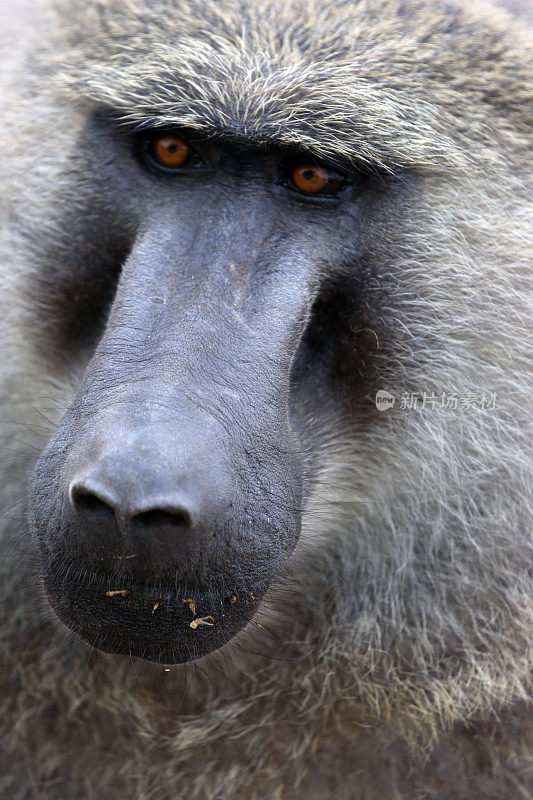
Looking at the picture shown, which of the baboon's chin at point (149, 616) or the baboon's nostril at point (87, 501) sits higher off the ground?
the baboon's nostril at point (87, 501)

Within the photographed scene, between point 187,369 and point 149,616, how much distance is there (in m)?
0.59

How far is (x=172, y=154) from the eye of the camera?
2.79 meters

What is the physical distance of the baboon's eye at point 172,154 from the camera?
2.79 meters

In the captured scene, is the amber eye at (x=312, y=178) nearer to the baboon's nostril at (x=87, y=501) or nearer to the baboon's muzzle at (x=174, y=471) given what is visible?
the baboon's muzzle at (x=174, y=471)

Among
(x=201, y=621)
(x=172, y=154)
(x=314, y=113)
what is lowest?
(x=201, y=621)

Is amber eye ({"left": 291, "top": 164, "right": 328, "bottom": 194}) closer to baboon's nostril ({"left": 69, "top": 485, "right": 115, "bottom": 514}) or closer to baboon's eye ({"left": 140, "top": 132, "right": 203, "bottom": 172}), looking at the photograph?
baboon's eye ({"left": 140, "top": 132, "right": 203, "bottom": 172})

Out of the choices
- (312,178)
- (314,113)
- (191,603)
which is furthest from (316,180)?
(191,603)

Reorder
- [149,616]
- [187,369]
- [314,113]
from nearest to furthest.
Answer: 1. [149,616]
2. [187,369]
3. [314,113]

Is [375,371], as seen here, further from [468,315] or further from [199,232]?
[199,232]

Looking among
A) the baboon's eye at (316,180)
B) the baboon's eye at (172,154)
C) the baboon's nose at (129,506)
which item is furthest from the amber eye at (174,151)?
the baboon's nose at (129,506)

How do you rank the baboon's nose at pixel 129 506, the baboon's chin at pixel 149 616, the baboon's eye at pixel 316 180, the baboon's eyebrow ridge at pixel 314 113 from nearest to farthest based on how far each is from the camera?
the baboon's nose at pixel 129 506, the baboon's chin at pixel 149 616, the baboon's eyebrow ridge at pixel 314 113, the baboon's eye at pixel 316 180

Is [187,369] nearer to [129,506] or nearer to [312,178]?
[129,506]

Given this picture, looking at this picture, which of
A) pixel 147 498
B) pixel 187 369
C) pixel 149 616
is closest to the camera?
pixel 147 498
